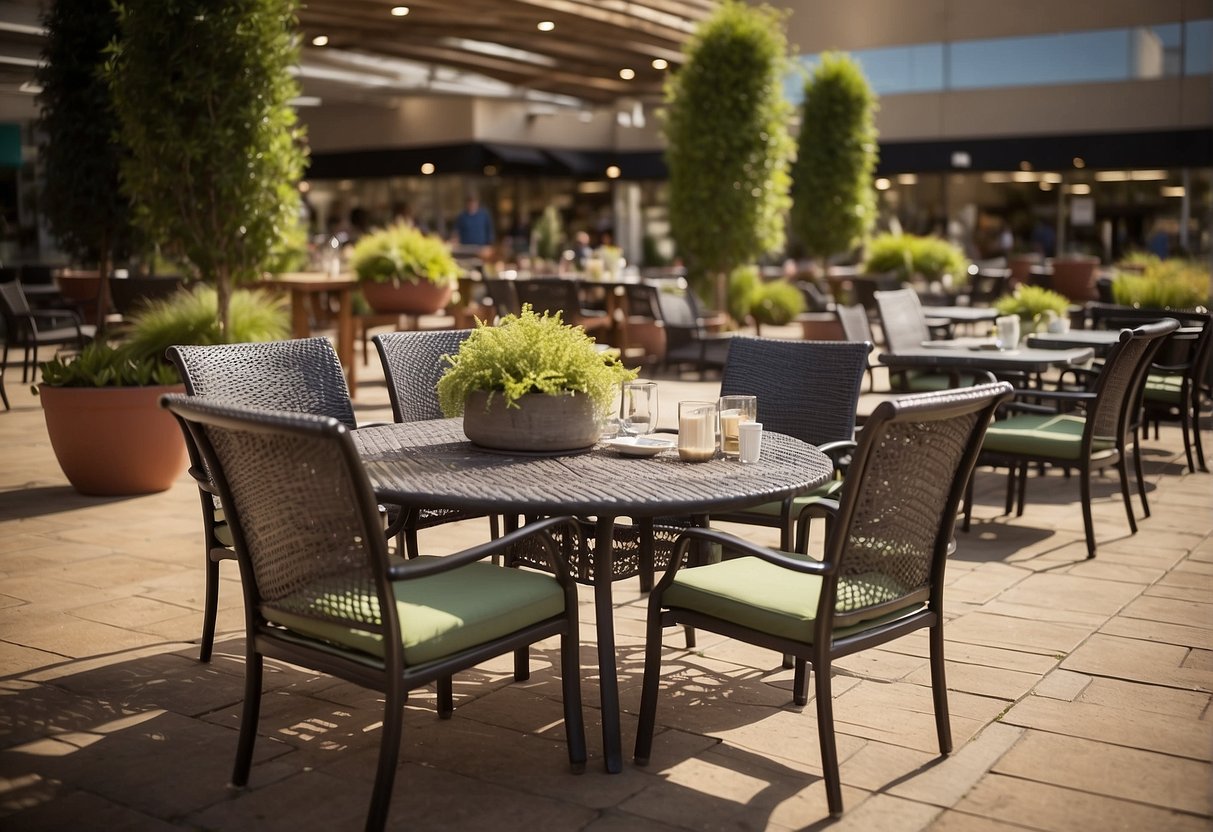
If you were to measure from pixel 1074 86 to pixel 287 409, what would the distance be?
1993 cm

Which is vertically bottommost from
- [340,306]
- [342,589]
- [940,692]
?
[940,692]

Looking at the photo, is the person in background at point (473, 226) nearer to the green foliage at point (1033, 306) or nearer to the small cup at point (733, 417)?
the green foliage at point (1033, 306)

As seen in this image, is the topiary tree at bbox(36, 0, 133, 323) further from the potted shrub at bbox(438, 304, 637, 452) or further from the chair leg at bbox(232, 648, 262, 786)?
the chair leg at bbox(232, 648, 262, 786)

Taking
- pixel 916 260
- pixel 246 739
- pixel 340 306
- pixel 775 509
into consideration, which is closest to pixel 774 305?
pixel 916 260

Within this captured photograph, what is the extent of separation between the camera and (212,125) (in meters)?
6.64

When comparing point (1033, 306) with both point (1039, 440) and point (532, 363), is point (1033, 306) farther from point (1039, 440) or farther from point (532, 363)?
point (532, 363)

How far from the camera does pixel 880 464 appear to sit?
8.52 feet

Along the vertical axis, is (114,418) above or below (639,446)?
below

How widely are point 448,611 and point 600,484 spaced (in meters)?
0.46

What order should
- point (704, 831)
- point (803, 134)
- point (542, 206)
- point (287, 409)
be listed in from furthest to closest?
point (542, 206)
point (803, 134)
point (287, 409)
point (704, 831)

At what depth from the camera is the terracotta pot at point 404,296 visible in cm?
911

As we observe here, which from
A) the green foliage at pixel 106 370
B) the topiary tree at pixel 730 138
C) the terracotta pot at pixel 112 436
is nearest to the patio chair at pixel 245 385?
the terracotta pot at pixel 112 436

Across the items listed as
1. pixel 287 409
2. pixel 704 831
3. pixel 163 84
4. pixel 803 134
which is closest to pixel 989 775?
pixel 704 831

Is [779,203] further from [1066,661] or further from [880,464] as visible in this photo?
[880,464]
